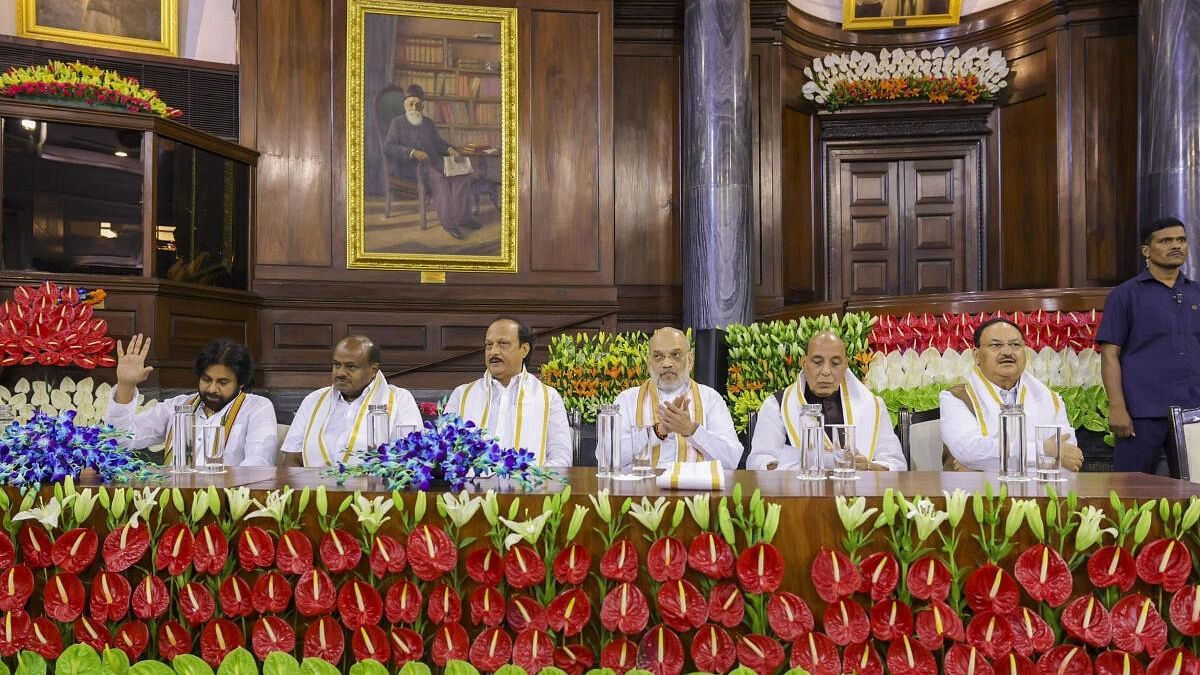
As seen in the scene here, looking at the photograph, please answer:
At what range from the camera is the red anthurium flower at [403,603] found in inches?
94.3

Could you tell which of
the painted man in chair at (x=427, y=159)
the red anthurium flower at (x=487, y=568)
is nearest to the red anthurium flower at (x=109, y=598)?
the red anthurium flower at (x=487, y=568)

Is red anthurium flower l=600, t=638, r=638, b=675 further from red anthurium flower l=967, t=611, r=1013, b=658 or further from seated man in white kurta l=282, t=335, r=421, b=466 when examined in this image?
seated man in white kurta l=282, t=335, r=421, b=466

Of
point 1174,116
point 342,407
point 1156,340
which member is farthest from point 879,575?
point 1174,116

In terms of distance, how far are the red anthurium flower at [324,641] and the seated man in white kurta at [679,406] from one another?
1.82 metres

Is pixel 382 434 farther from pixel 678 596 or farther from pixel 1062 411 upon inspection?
pixel 1062 411

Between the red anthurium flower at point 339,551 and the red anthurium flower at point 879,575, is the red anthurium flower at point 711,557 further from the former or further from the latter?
the red anthurium flower at point 339,551

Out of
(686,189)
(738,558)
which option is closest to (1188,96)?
(686,189)

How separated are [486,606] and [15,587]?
1.10 m

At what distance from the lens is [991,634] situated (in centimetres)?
225

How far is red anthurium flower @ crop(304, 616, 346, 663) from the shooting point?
2396 millimetres

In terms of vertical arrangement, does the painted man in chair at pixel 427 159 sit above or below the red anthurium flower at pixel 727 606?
above

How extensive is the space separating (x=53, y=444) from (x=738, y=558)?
174cm

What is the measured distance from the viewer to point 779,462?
413 centimetres

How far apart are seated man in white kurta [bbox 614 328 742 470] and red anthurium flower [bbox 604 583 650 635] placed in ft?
5.59
